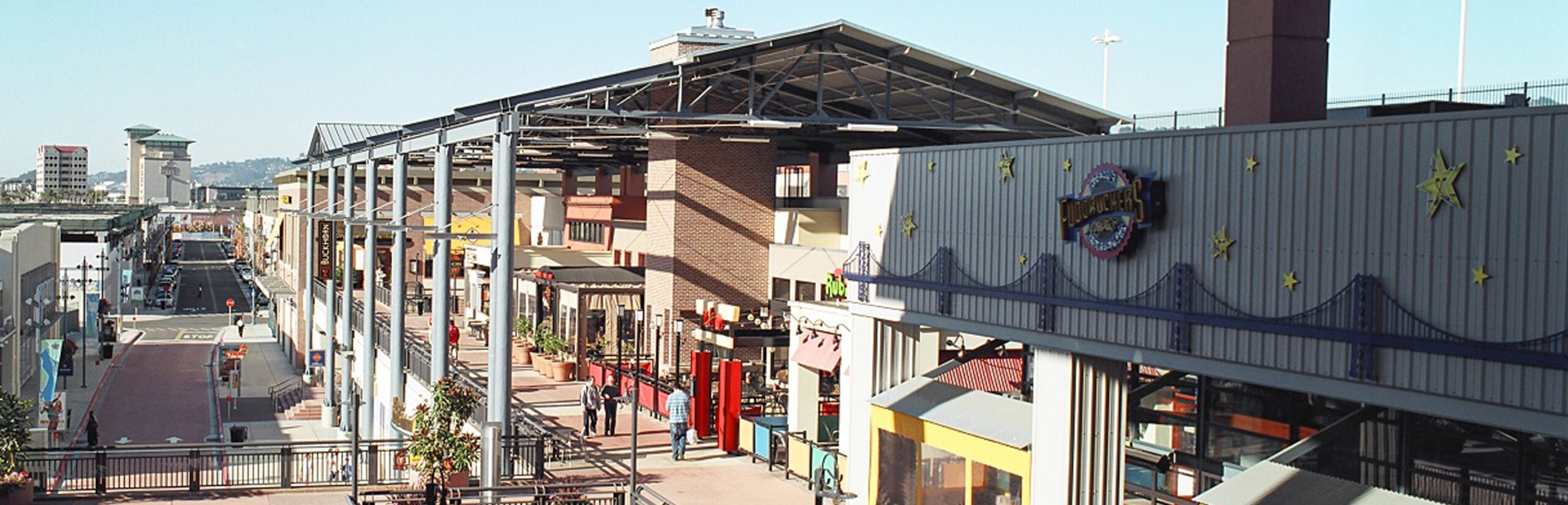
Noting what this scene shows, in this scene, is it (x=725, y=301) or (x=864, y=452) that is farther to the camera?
(x=725, y=301)

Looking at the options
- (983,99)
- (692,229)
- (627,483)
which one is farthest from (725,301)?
(627,483)

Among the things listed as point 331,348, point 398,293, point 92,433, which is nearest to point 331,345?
point 331,348

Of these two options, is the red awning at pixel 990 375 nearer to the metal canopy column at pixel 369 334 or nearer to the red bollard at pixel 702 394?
the red bollard at pixel 702 394

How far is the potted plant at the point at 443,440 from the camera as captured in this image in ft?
96.2

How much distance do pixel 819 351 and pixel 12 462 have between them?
49.2 feet

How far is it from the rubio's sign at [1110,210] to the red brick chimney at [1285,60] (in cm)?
218

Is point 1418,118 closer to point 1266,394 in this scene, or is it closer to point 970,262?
point 1266,394

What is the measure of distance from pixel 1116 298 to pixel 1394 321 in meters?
4.14

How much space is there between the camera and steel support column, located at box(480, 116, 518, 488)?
32594 mm

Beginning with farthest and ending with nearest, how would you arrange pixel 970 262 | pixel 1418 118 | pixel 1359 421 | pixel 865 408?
pixel 865 408 → pixel 970 262 → pixel 1359 421 → pixel 1418 118

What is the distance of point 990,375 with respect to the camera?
26.5 meters

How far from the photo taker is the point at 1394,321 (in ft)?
49.5

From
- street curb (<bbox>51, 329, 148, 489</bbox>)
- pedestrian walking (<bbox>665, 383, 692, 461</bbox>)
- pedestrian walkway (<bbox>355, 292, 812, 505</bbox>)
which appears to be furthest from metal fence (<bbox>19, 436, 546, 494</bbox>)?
pedestrian walking (<bbox>665, 383, 692, 461</bbox>)

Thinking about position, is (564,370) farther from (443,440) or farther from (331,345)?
(443,440)
